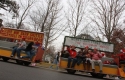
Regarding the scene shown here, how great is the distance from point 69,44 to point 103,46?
251 cm

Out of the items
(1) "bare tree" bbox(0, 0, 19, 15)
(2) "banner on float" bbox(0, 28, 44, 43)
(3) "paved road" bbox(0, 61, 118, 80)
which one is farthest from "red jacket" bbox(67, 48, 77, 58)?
(1) "bare tree" bbox(0, 0, 19, 15)

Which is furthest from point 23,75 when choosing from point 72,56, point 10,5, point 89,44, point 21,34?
point 10,5

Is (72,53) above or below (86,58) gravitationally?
above

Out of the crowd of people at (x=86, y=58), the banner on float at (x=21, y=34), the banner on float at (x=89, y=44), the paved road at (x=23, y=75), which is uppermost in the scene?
the banner on float at (x=21, y=34)

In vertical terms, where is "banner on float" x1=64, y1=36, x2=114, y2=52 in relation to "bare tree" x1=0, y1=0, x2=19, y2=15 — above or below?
below

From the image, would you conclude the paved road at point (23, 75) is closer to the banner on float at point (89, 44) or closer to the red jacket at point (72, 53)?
the red jacket at point (72, 53)

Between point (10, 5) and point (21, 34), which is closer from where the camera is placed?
point (21, 34)

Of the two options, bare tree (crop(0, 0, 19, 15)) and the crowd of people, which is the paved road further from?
bare tree (crop(0, 0, 19, 15))

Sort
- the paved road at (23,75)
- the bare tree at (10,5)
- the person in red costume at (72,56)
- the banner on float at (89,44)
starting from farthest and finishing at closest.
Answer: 1. the bare tree at (10,5)
2. the banner on float at (89,44)
3. the person in red costume at (72,56)
4. the paved road at (23,75)

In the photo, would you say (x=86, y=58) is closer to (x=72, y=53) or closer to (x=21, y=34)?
(x=72, y=53)

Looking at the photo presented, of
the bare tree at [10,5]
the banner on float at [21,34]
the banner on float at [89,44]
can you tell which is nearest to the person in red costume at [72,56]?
the banner on float at [89,44]

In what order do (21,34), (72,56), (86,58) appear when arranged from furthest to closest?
(21,34) → (72,56) → (86,58)

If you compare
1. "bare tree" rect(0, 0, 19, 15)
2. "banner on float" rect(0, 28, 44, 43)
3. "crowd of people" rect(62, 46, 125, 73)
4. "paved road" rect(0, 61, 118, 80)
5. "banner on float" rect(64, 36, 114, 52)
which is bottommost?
"paved road" rect(0, 61, 118, 80)

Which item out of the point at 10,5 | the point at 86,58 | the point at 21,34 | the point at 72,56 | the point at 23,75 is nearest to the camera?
the point at 23,75
